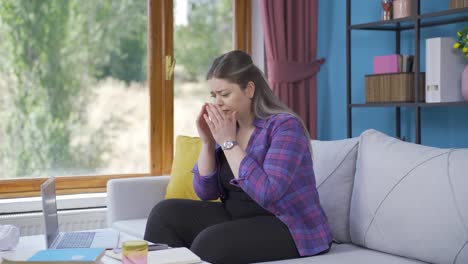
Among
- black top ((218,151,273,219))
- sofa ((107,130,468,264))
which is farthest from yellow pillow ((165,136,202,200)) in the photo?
black top ((218,151,273,219))

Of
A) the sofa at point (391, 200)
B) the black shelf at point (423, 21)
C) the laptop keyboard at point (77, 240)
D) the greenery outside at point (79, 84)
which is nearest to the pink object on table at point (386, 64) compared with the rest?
the black shelf at point (423, 21)

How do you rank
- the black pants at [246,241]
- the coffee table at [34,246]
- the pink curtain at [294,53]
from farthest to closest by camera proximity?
1. the pink curtain at [294,53]
2. the black pants at [246,241]
3. the coffee table at [34,246]

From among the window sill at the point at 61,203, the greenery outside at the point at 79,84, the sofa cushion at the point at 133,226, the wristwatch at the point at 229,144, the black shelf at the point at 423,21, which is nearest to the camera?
the wristwatch at the point at 229,144

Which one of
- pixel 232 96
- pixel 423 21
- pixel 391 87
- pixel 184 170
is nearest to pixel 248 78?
pixel 232 96

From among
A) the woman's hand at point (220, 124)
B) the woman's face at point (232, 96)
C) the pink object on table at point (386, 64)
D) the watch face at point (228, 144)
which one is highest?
the pink object on table at point (386, 64)

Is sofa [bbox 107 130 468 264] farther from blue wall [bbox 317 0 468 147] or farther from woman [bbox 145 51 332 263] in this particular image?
blue wall [bbox 317 0 468 147]

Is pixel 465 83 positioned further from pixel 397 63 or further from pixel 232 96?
pixel 232 96

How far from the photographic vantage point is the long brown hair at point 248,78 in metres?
2.32

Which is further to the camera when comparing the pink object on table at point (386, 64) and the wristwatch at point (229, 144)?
the pink object on table at point (386, 64)

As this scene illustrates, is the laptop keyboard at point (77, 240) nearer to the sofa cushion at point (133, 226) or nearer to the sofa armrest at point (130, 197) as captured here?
the sofa cushion at point (133, 226)

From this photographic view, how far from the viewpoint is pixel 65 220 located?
3.39 meters

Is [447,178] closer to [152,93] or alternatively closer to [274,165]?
[274,165]

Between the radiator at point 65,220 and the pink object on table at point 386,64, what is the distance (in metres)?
1.69

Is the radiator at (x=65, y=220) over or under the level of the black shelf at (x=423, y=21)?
under
